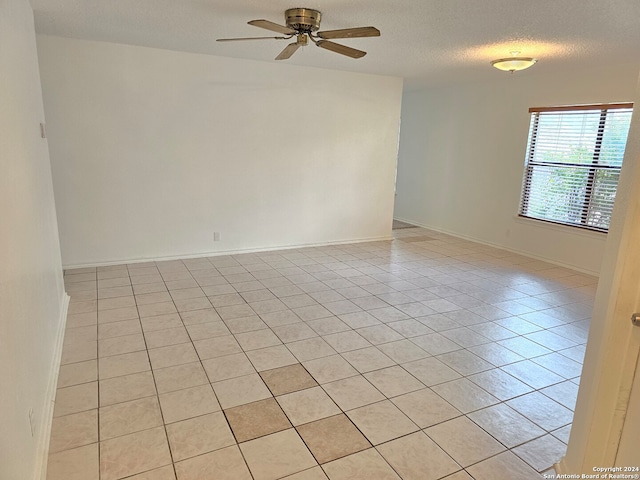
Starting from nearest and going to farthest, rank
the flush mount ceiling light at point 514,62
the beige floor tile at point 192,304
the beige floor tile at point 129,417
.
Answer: the beige floor tile at point 129,417 < the beige floor tile at point 192,304 < the flush mount ceiling light at point 514,62

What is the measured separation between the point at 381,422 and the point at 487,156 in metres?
4.92

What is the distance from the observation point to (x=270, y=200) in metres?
5.27

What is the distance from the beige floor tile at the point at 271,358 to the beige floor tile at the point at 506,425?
1146 millimetres

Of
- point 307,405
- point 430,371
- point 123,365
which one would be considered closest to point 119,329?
point 123,365

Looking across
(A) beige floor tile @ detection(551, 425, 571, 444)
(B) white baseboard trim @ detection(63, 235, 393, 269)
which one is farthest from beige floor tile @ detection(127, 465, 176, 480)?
(B) white baseboard trim @ detection(63, 235, 393, 269)

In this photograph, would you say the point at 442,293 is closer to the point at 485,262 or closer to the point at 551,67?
the point at 485,262

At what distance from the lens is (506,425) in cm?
210

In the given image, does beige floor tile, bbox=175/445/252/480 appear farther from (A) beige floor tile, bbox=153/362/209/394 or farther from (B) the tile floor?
(A) beige floor tile, bbox=153/362/209/394

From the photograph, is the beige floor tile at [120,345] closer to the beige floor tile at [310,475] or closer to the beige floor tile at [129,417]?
the beige floor tile at [129,417]

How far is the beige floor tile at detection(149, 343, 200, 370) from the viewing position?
8.49 feet

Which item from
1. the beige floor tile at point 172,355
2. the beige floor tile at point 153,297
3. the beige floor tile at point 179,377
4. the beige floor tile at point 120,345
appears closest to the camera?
the beige floor tile at point 179,377

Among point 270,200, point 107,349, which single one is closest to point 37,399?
point 107,349

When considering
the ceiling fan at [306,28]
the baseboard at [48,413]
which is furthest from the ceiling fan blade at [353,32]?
the baseboard at [48,413]

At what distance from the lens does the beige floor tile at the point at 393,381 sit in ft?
7.77
